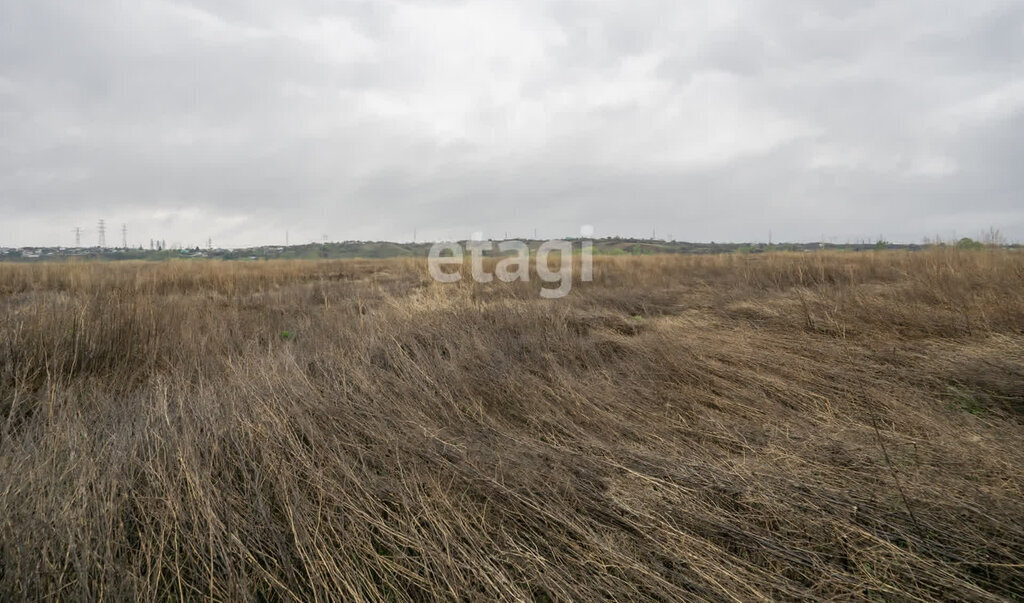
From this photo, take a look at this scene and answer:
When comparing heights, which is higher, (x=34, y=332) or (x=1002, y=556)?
(x=34, y=332)

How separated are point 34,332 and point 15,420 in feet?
3.30

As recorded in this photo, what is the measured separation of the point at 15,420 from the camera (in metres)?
2.31

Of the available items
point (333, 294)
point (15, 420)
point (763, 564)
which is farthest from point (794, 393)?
point (333, 294)

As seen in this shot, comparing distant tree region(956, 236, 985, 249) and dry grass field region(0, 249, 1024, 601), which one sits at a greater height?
distant tree region(956, 236, 985, 249)

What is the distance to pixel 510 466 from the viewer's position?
1867mm

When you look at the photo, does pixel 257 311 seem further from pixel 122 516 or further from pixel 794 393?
pixel 794 393

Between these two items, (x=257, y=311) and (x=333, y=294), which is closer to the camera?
(x=257, y=311)

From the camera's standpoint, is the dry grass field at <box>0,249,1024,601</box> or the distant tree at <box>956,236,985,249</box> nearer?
the dry grass field at <box>0,249,1024,601</box>

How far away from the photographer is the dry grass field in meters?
1.25

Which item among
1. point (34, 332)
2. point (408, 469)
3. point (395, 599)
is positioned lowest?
point (395, 599)

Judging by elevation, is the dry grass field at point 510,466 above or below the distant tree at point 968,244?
below

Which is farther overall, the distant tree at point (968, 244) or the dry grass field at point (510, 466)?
the distant tree at point (968, 244)

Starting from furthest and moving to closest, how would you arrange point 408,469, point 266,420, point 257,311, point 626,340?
point 257,311, point 626,340, point 266,420, point 408,469

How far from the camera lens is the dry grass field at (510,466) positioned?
1.25m
